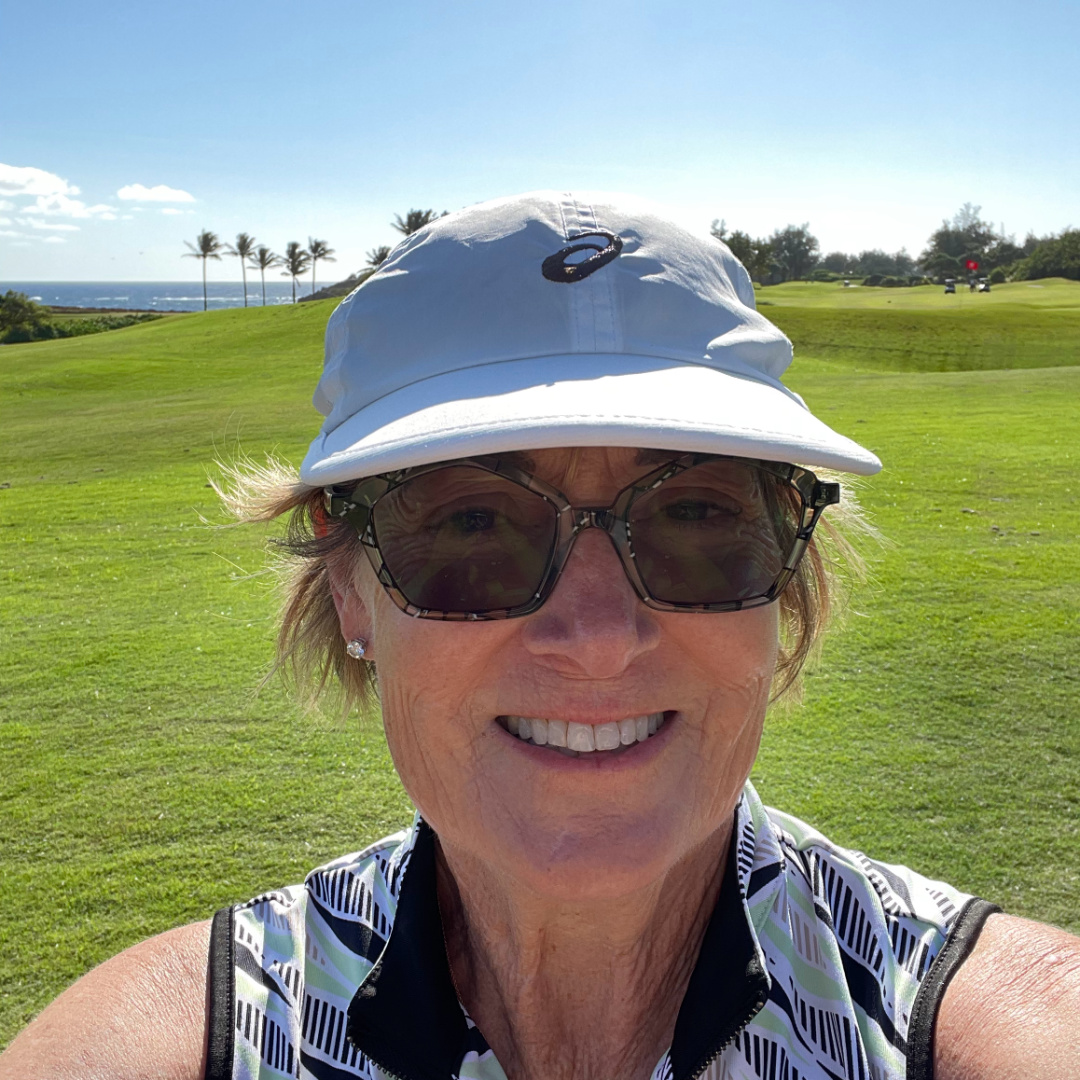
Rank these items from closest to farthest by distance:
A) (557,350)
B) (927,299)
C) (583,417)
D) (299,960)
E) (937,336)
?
(583,417)
(557,350)
(299,960)
(937,336)
(927,299)

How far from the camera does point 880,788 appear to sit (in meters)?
4.04

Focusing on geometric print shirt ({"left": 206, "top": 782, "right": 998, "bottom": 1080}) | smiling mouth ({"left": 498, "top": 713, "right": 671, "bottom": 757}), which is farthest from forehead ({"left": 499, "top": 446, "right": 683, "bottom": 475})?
geometric print shirt ({"left": 206, "top": 782, "right": 998, "bottom": 1080})

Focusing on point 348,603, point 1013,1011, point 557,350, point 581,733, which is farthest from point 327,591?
point 1013,1011

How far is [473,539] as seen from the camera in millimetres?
1506

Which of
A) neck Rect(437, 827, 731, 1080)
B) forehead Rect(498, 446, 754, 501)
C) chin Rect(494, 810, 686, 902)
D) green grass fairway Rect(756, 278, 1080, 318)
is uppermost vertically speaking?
green grass fairway Rect(756, 278, 1080, 318)

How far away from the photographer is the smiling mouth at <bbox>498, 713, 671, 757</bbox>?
1503 mm

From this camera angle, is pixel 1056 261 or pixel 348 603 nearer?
pixel 348 603

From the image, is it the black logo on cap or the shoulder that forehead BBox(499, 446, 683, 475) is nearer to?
the black logo on cap

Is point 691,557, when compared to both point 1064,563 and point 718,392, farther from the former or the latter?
point 1064,563

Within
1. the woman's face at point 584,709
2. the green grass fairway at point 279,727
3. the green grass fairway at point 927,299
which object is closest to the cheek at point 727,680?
the woman's face at point 584,709

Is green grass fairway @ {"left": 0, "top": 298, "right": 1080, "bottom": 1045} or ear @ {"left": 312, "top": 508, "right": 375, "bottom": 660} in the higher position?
ear @ {"left": 312, "top": 508, "right": 375, "bottom": 660}

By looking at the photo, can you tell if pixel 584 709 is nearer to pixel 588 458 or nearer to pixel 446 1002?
pixel 588 458

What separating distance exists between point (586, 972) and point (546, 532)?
829 mm

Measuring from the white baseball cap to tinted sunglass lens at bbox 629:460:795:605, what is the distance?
5.6 inches
